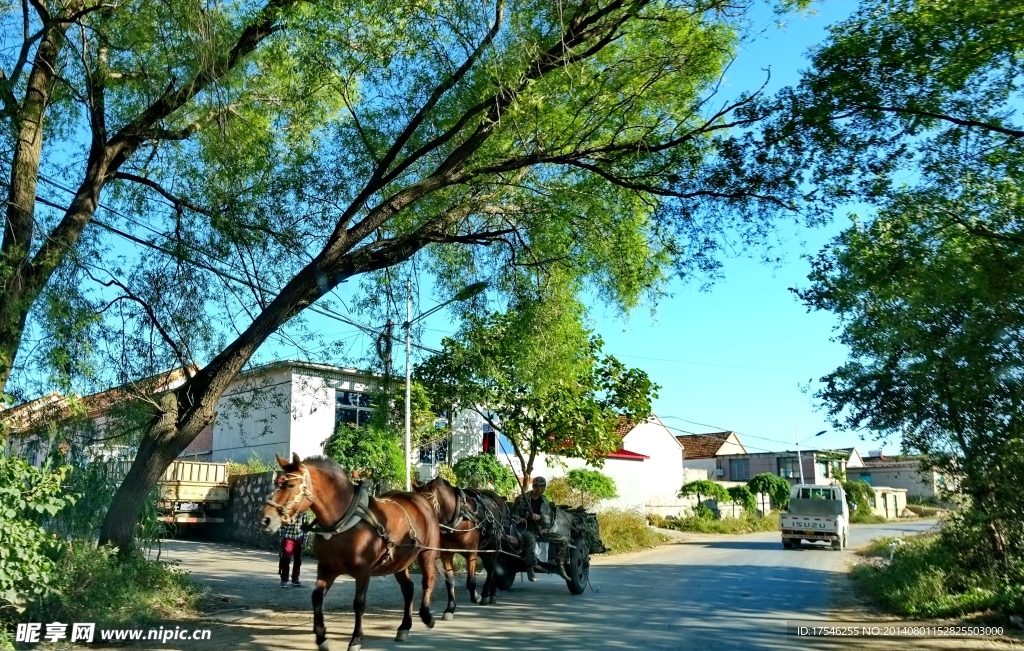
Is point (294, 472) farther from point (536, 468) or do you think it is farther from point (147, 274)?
point (536, 468)

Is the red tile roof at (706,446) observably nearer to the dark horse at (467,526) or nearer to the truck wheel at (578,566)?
the truck wheel at (578,566)

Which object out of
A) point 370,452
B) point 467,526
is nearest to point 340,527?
point 467,526

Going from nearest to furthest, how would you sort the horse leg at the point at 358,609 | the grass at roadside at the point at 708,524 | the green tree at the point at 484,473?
the horse leg at the point at 358,609 → the green tree at the point at 484,473 → the grass at roadside at the point at 708,524

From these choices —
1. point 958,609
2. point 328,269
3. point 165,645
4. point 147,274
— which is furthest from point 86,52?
point 958,609

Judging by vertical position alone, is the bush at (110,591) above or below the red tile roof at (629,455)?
below

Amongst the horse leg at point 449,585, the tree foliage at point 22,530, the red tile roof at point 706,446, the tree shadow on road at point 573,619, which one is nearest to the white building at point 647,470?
the tree shadow on road at point 573,619

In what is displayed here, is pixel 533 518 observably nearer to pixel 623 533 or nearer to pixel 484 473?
pixel 484 473

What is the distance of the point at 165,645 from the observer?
28.2 feet

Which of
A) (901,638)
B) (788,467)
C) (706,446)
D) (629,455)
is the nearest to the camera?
(901,638)

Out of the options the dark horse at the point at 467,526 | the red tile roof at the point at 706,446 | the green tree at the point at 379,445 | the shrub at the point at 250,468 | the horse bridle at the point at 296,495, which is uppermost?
the red tile roof at the point at 706,446

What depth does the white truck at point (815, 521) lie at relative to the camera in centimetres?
2686

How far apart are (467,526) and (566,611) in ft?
6.15

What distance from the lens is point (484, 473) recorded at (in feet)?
→ 77.3

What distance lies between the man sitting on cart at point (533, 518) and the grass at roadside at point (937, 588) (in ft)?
16.7
